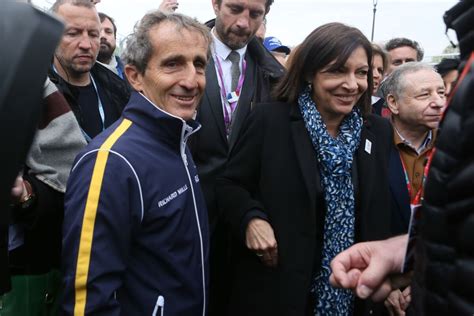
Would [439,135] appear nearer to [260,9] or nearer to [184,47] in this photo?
[184,47]

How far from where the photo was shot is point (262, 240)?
237 centimetres

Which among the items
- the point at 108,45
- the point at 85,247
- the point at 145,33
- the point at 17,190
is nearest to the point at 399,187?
the point at 145,33

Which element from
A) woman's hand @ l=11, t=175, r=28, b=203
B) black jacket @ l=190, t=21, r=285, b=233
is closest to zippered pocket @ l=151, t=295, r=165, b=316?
woman's hand @ l=11, t=175, r=28, b=203

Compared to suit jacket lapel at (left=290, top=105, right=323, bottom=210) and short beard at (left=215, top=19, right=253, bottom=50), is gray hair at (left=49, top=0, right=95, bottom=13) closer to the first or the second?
short beard at (left=215, top=19, right=253, bottom=50)

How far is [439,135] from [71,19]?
2744 mm

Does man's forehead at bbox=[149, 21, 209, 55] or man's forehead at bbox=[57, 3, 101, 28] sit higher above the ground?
man's forehead at bbox=[57, 3, 101, 28]

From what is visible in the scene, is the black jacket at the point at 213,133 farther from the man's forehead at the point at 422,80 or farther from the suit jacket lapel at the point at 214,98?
the man's forehead at the point at 422,80

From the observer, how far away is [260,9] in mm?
3203

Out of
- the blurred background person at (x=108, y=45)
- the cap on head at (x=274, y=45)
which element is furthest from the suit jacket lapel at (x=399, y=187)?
the blurred background person at (x=108, y=45)

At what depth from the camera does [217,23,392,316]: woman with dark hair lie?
238cm

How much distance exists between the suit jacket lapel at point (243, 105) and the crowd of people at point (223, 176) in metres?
0.01

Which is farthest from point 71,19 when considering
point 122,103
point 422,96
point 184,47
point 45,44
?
point 45,44

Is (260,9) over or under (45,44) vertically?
over

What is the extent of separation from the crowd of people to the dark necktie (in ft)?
0.04
